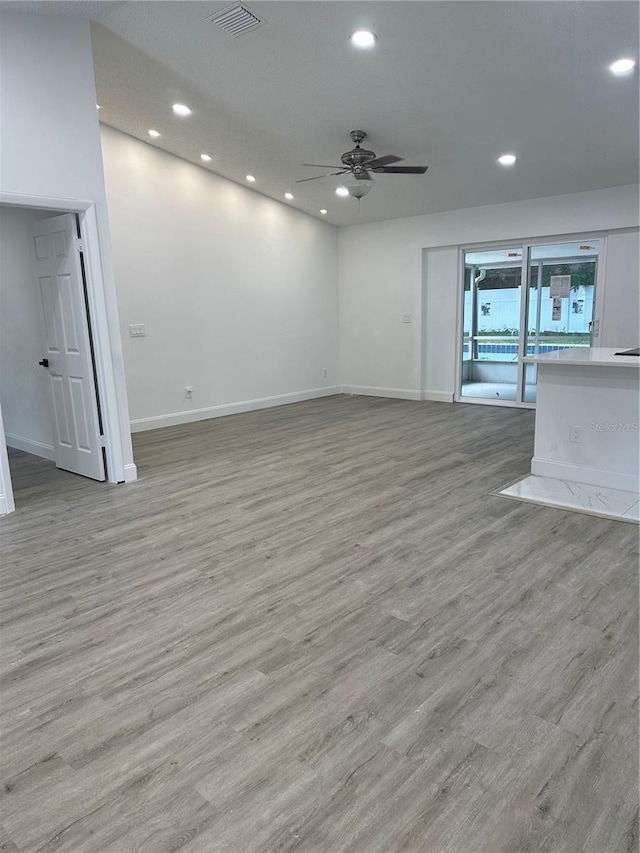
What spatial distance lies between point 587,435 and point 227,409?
495 cm

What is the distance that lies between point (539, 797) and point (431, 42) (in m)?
4.45

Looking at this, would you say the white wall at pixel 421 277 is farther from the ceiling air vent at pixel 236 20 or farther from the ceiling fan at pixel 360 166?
the ceiling air vent at pixel 236 20

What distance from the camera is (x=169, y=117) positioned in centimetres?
562

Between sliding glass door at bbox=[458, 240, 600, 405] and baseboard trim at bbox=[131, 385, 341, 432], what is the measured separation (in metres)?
2.39

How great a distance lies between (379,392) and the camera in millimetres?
9117

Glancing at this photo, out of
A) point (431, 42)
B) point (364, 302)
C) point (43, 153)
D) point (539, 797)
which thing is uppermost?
point (431, 42)

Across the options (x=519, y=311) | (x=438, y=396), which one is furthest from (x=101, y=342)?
(x=519, y=311)

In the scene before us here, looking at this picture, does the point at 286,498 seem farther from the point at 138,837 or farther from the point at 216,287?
the point at 216,287

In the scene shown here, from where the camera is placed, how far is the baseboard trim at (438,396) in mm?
8367

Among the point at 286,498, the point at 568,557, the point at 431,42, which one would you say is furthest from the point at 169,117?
the point at 568,557

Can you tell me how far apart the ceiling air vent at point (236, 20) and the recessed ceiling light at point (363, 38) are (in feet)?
2.17

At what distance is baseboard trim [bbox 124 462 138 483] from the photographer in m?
4.70

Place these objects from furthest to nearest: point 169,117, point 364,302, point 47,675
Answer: point 364,302 → point 169,117 → point 47,675

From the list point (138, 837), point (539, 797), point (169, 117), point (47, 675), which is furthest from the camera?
point (169, 117)
